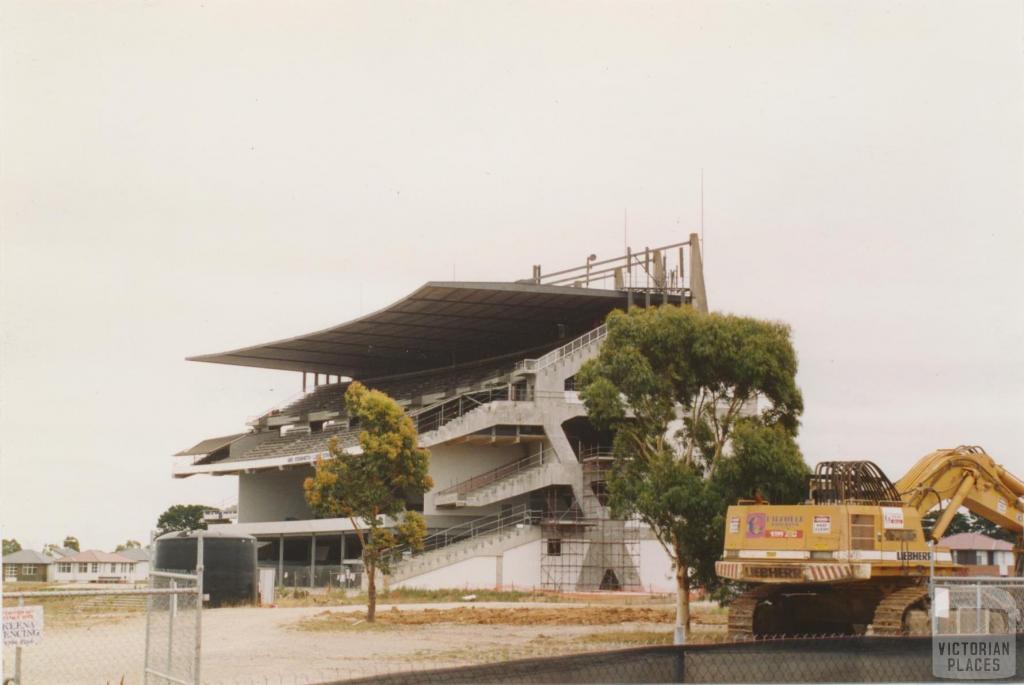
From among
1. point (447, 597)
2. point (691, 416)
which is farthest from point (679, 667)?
point (447, 597)

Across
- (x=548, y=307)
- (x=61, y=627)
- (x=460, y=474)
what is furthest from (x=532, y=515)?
(x=61, y=627)

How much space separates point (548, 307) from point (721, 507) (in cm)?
3536

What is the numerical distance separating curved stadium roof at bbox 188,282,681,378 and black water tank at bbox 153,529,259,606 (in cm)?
1677

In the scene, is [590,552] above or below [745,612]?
below

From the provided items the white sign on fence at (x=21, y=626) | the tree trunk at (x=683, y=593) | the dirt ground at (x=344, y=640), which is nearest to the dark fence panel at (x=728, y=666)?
the white sign on fence at (x=21, y=626)

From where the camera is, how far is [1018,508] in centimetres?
2822

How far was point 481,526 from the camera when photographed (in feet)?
202

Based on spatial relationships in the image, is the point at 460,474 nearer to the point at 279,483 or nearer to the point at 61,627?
the point at 279,483

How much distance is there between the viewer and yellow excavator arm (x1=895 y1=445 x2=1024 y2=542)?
26547 mm

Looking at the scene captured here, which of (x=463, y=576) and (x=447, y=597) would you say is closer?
(x=447, y=597)

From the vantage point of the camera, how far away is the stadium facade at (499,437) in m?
59.0

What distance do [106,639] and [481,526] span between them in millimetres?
32304

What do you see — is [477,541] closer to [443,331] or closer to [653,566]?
[653,566]

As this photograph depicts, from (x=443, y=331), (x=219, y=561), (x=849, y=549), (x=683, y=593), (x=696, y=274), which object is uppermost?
(x=696, y=274)
